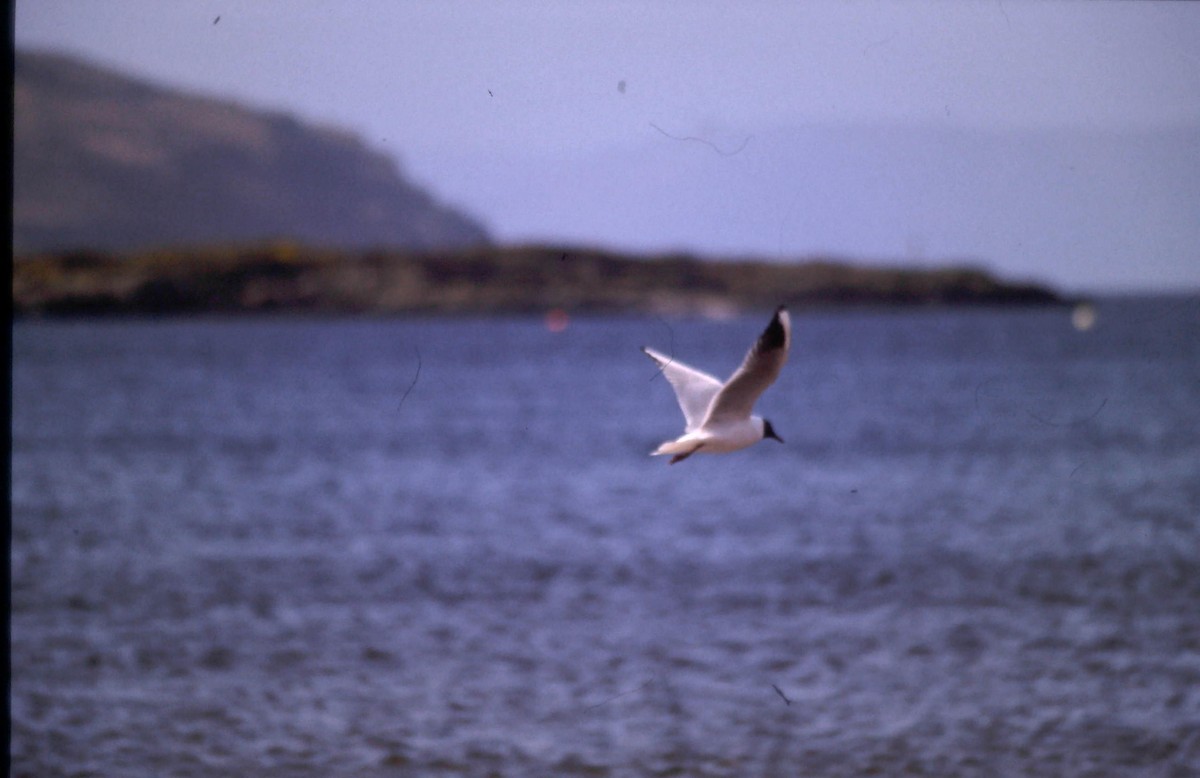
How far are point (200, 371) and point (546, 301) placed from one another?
68.6 ft

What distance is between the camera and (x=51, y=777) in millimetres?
11711

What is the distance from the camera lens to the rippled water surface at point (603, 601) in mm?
12266

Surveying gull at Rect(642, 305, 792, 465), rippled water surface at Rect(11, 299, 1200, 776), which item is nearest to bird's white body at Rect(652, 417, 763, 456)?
gull at Rect(642, 305, 792, 465)

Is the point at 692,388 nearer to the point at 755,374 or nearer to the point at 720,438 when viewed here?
the point at 755,374

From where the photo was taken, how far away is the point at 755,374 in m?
4.43

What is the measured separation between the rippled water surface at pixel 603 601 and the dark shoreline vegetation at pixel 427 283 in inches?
85.8

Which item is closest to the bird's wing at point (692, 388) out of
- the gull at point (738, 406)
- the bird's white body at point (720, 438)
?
the gull at point (738, 406)

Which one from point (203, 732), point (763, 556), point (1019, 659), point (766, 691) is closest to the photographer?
point (203, 732)

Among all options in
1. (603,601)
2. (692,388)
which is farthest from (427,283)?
(692,388)

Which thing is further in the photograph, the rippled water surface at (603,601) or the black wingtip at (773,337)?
the rippled water surface at (603,601)

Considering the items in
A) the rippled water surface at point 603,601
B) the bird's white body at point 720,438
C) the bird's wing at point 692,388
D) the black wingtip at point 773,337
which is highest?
the black wingtip at point 773,337

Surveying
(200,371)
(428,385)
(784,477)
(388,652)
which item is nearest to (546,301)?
(428,385)

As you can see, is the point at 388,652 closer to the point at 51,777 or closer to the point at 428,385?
the point at 51,777

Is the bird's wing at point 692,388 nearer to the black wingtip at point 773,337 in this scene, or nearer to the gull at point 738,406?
the gull at point 738,406
